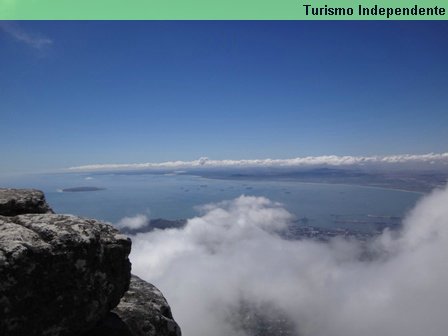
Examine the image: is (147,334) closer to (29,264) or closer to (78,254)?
(78,254)

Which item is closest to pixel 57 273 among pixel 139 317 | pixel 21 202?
pixel 21 202

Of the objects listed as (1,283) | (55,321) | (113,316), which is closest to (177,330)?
(113,316)

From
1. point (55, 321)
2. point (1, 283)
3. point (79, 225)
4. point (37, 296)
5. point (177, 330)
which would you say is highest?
point (79, 225)

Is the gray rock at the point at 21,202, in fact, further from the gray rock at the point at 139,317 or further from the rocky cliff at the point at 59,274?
the gray rock at the point at 139,317

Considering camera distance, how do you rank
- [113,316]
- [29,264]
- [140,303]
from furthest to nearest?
[140,303], [113,316], [29,264]

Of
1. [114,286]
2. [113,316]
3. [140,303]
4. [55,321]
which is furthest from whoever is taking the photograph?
[140,303]

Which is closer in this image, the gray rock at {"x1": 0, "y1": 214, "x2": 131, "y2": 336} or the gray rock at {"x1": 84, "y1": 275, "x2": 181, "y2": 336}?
the gray rock at {"x1": 0, "y1": 214, "x2": 131, "y2": 336}

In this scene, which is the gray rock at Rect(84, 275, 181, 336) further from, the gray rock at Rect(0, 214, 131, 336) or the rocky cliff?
the gray rock at Rect(0, 214, 131, 336)

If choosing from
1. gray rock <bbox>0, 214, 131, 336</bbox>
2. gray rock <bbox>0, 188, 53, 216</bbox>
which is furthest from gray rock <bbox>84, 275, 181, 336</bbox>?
gray rock <bbox>0, 188, 53, 216</bbox>
